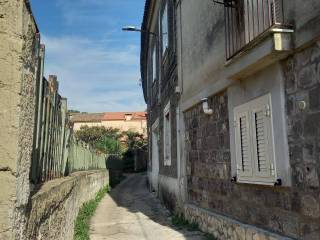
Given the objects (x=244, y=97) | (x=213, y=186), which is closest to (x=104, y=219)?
(x=213, y=186)

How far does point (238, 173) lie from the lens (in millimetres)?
5707

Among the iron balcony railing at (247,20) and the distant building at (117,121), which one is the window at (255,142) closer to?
the iron balcony railing at (247,20)

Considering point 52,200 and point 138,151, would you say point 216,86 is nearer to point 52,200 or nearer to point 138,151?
point 52,200

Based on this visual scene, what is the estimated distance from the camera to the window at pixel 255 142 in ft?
15.8

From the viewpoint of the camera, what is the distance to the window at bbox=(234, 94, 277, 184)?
15.8ft

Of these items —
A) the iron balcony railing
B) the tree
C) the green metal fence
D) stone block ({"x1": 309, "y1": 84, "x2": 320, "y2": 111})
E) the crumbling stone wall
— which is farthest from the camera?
the tree

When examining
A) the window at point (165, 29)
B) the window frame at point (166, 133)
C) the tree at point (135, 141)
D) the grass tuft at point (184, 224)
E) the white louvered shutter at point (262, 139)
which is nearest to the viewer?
the white louvered shutter at point (262, 139)

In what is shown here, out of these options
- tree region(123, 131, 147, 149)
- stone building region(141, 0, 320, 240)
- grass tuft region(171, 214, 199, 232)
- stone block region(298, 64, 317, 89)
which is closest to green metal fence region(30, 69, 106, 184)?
stone building region(141, 0, 320, 240)

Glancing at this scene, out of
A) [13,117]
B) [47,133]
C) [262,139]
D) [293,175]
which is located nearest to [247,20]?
[262,139]

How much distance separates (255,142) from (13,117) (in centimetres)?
360

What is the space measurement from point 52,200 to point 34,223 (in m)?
0.78

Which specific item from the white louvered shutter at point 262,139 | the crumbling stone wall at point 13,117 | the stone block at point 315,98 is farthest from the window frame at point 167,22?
the crumbling stone wall at point 13,117

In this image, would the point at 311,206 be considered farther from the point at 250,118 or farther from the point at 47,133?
the point at 47,133

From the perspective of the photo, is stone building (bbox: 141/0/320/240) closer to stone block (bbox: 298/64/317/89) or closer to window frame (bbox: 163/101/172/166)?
stone block (bbox: 298/64/317/89)
